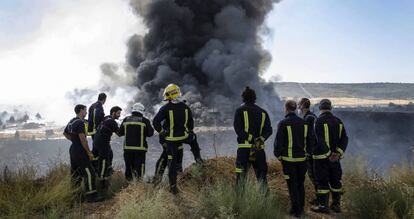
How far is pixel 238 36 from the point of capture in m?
43.4

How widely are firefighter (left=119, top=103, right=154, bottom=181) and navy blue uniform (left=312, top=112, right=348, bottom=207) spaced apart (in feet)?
9.31

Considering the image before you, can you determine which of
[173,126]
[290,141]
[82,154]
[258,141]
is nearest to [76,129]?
[82,154]

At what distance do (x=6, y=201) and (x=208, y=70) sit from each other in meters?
37.1

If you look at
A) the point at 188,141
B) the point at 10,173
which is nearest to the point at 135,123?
the point at 188,141

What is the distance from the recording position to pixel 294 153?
609 centimetres

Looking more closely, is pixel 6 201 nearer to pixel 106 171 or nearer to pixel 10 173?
pixel 10 173

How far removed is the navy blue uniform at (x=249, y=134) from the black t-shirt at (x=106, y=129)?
2.68 metres

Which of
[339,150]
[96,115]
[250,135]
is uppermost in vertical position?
[96,115]

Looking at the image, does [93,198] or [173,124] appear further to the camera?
[93,198]

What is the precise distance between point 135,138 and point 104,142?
0.80 m

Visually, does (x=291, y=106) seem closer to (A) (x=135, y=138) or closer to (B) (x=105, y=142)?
(A) (x=135, y=138)

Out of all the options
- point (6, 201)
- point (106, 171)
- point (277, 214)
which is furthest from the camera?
point (106, 171)

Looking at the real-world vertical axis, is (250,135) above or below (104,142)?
above

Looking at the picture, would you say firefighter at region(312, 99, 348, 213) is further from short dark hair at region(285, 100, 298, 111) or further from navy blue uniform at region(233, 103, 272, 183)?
navy blue uniform at region(233, 103, 272, 183)
